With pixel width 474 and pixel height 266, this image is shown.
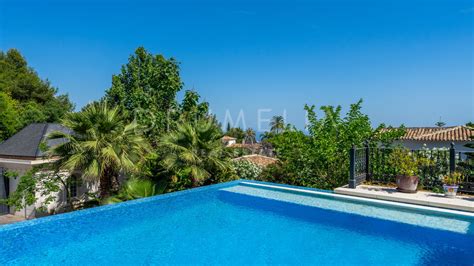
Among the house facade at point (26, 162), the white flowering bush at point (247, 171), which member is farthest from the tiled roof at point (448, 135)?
the house facade at point (26, 162)

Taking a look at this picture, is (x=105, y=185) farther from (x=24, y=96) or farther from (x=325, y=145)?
(x=24, y=96)

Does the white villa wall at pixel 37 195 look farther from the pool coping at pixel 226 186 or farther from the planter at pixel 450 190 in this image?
the planter at pixel 450 190

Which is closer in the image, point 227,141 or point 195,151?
point 195,151

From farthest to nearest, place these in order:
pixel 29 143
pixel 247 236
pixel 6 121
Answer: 1. pixel 6 121
2. pixel 29 143
3. pixel 247 236

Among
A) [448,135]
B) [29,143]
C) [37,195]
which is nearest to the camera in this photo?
[37,195]

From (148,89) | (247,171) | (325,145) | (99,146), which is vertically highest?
(148,89)

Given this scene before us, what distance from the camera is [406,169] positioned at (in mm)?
7145

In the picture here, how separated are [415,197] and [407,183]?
1.69 feet

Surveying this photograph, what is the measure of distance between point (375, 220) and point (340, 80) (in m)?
24.1

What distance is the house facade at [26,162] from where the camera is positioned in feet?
42.0

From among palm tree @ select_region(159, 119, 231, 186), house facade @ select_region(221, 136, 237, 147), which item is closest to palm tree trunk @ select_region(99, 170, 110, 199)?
palm tree @ select_region(159, 119, 231, 186)

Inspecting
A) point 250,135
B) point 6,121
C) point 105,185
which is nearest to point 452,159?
point 105,185

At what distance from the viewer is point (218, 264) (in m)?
4.67

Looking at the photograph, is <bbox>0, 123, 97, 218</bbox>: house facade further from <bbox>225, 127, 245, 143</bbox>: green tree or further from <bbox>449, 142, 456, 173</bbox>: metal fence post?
<bbox>225, 127, 245, 143</bbox>: green tree
